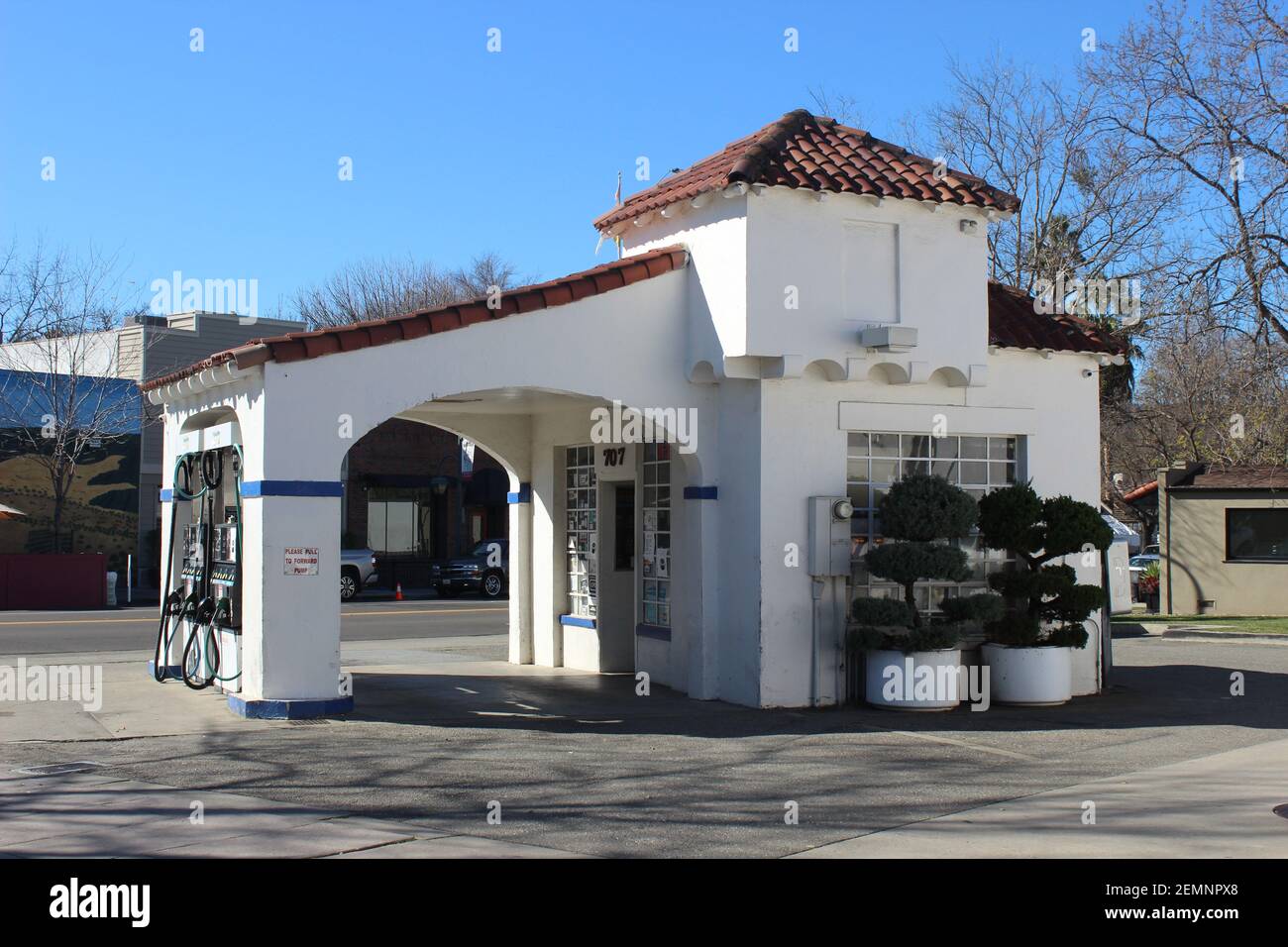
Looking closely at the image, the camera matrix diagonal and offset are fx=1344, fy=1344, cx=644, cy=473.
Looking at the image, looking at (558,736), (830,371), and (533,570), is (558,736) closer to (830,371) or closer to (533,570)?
(830,371)

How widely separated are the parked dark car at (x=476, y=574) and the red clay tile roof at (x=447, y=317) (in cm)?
2130

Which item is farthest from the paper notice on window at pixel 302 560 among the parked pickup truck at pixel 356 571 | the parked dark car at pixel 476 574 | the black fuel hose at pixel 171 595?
the parked dark car at pixel 476 574

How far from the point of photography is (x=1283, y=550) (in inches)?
1007

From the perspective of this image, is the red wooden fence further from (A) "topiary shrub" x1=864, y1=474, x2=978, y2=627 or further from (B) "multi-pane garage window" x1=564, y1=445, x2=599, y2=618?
(A) "topiary shrub" x1=864, y1=474, x2=978, y2=627

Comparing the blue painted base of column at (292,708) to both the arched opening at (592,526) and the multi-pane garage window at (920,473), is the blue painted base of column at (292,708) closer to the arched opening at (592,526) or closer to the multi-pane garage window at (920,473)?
the arched opening at (592,526)

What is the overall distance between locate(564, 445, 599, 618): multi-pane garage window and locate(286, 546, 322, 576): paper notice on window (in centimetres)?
478

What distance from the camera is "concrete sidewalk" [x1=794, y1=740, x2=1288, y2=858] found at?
24.2 ft

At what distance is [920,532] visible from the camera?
42.1 ft

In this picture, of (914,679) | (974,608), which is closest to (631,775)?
(914,679)

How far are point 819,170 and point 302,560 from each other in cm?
618

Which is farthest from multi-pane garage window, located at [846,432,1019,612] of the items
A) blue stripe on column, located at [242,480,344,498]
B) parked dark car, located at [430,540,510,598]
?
parked dark car, located at [430,540,510,598]

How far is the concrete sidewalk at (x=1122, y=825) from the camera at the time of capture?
7.38 meters
